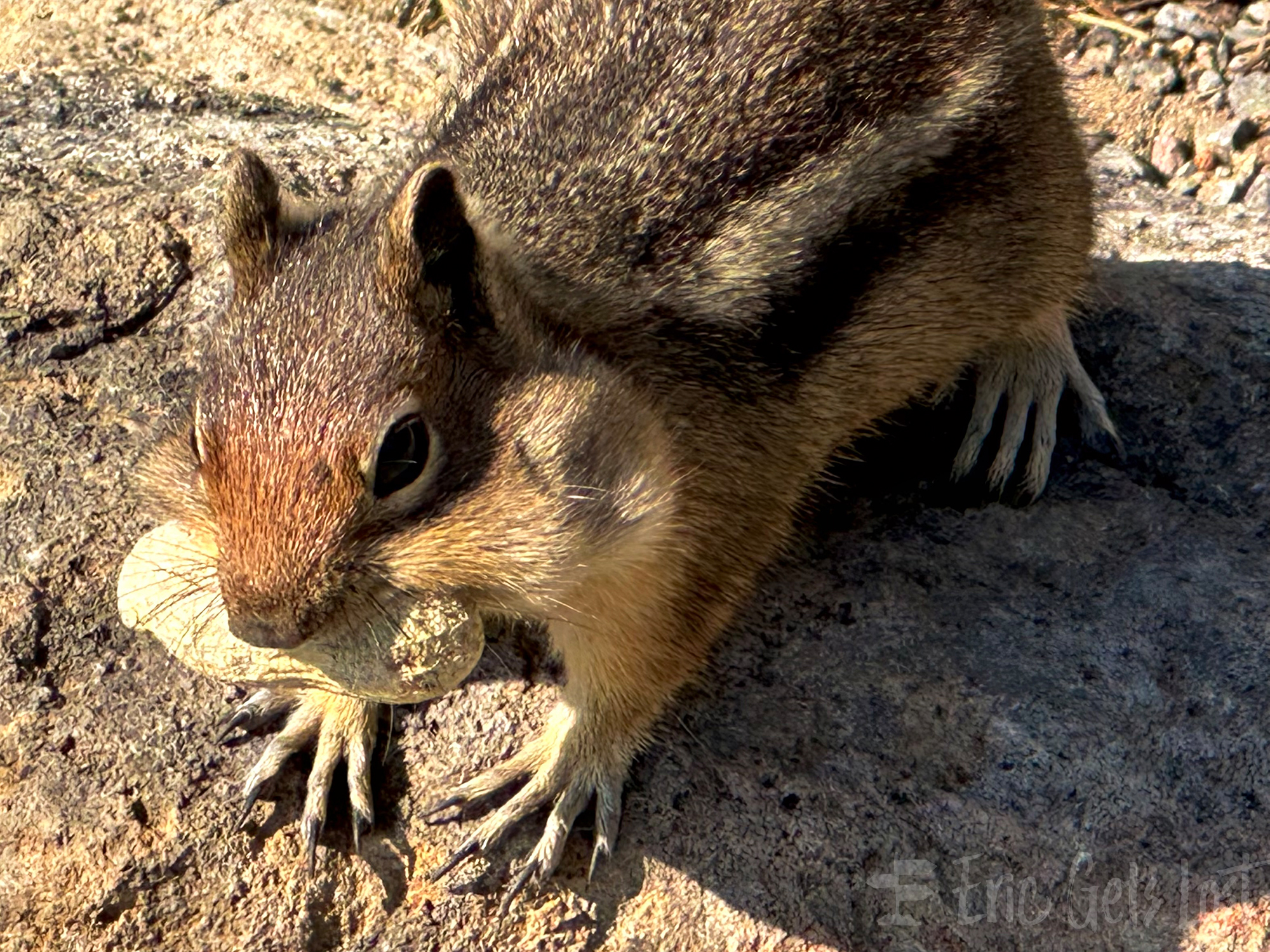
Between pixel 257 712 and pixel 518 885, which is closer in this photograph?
pixel 518 885

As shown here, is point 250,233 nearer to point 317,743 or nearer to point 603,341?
point 603,341

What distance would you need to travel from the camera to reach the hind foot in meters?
4.72

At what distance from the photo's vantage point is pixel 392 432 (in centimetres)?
295

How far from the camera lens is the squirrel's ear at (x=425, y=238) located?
10.2 feet

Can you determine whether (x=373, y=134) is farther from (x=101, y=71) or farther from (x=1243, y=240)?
(x=1243, y=240)

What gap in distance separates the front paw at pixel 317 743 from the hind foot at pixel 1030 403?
2096mm

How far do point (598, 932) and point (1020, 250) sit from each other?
249 cm

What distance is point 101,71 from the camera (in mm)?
6395

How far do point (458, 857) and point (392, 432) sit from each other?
130 centimetres

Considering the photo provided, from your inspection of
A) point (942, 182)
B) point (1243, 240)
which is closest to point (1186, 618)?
point (942, 182)

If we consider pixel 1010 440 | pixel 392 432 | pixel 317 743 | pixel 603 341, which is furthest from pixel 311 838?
pixel 1010 440

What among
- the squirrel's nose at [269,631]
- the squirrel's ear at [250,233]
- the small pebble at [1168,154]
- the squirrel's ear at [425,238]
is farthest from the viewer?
the small pebble at [1168,154]

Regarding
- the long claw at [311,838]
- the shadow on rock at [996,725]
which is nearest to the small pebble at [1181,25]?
the shadow on rock at [996,725]

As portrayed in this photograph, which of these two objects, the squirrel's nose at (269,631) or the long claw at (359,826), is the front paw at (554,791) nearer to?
the long claw at (359,826)
